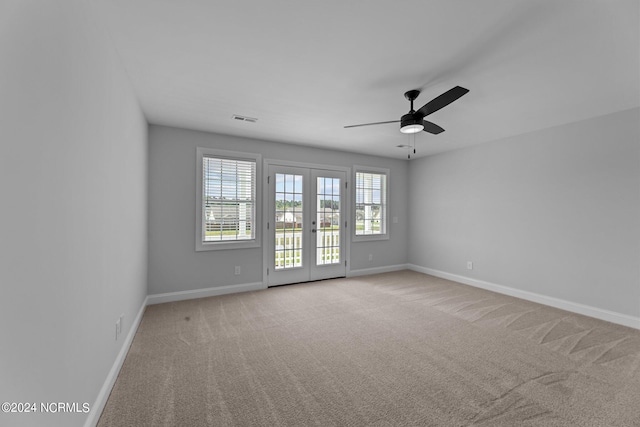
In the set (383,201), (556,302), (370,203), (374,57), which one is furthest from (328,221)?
(556,302)

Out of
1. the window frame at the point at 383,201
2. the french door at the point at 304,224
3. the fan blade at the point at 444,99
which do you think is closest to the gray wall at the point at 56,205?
the fan blade at the point at 444,99

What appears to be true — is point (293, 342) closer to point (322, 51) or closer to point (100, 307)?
point (100, 307)

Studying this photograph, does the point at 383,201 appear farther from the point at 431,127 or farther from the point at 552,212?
the point at 431,127

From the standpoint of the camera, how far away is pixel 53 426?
1179mm

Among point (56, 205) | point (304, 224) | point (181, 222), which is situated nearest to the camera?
point (56, 205)

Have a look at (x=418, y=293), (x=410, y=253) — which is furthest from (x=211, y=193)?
(x=410, y=253)

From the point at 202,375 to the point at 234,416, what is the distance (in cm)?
59

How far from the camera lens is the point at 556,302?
3912 mm

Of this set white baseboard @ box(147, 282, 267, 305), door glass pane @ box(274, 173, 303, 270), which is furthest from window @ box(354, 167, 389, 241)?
white baseboard @ box(147, 282, 267, 305)

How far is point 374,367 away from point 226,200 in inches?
127

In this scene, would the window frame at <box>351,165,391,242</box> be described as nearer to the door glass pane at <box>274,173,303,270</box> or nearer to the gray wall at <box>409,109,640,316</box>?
the gray wall at <box>409,109,640,316</box>

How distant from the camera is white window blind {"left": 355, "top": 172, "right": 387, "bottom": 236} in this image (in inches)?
228

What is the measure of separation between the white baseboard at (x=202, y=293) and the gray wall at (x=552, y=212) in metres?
3.79

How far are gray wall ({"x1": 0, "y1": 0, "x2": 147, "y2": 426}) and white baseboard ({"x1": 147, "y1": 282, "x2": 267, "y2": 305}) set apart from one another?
1879 millimetres
